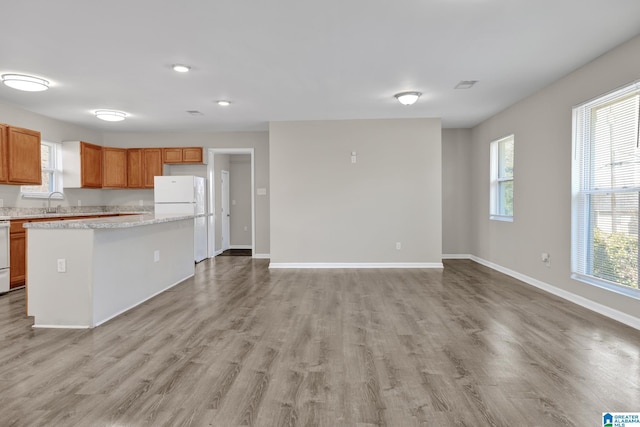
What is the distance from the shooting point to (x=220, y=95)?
4.93m

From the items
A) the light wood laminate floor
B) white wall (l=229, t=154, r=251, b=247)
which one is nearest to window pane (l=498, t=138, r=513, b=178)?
the light wood laminate floor

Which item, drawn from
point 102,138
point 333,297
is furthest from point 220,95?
point 102,138

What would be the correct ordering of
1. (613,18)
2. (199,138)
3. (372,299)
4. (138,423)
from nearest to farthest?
(138,423)
(613,18)
(372,299)
(199,138)

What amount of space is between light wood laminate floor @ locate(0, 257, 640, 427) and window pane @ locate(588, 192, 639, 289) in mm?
460

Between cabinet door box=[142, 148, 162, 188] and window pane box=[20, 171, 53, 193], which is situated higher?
cabinet door box=[142, 148, 162, 188]

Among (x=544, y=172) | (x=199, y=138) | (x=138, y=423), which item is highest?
(x=199, y=138)

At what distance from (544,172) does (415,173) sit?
6.65 feet

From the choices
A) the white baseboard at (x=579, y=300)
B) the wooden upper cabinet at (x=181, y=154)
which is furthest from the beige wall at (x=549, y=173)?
the wooden upper cabinet at (x=181, y=154)

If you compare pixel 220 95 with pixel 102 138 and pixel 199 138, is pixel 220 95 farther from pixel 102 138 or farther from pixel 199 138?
pixel 102 138

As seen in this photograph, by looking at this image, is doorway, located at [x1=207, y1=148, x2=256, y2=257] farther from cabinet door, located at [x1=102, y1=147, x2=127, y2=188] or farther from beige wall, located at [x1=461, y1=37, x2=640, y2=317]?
beige wall, located at [x1=461, y1=37, x2=640, y2=317]

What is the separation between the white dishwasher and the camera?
180 inches

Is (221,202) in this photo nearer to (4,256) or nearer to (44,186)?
(44,186)

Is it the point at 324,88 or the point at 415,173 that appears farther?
the point at 415,173

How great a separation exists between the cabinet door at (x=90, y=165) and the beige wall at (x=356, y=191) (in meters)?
3.34
